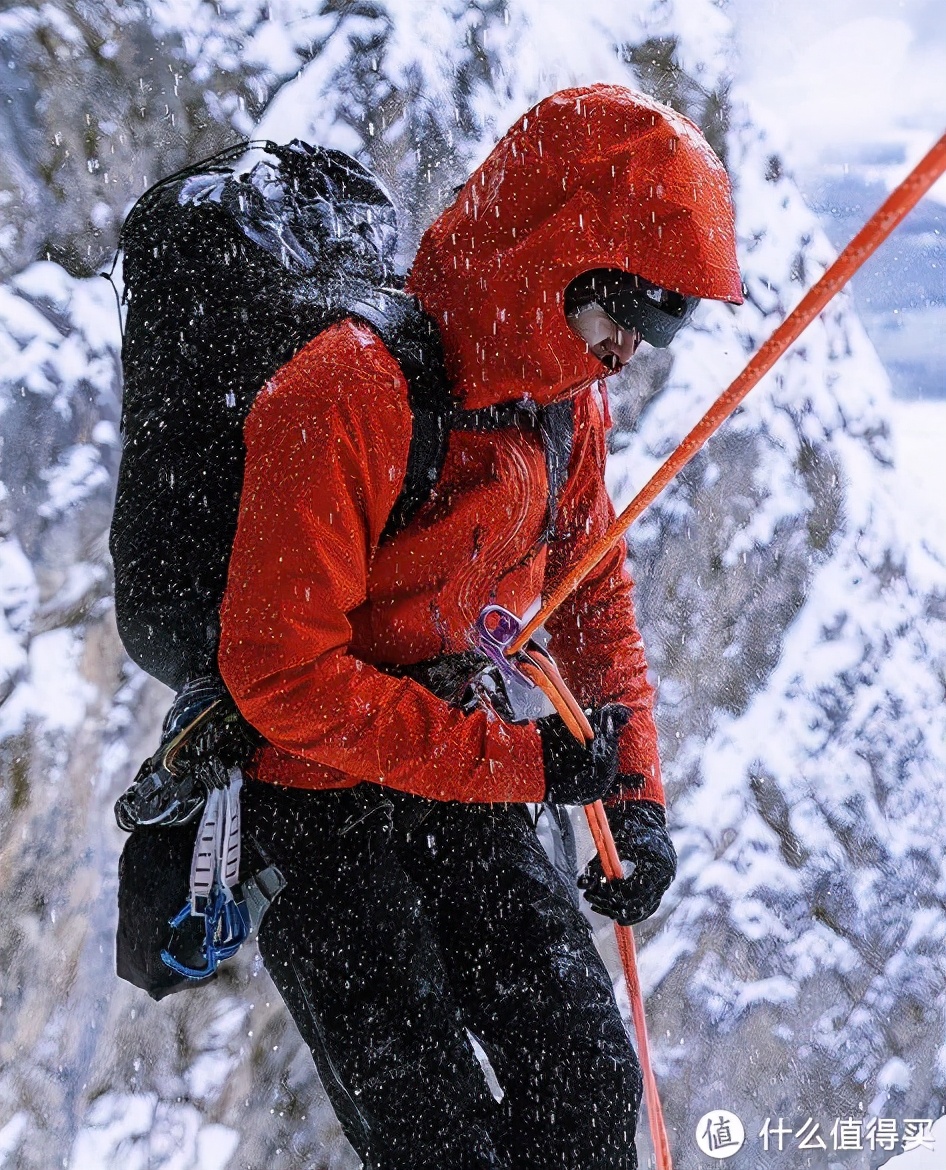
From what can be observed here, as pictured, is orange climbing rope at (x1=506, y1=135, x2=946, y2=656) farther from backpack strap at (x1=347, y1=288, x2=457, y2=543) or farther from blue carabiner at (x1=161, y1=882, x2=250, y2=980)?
blue carabiner at (x1=161, y1=882, x2=250, y2=980)

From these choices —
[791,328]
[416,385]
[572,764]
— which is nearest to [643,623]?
[572,764]

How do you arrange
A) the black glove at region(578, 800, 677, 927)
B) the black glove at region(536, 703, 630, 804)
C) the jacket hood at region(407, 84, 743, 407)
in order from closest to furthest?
the jacket hood at region(407, 84, 743, 407) < the black glove at region(536, 703, 630, 804) < the black glove at region(578, 800, 677, 927)

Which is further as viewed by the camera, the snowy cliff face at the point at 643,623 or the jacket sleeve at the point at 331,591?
the snowy cliff face at the point at 643,623

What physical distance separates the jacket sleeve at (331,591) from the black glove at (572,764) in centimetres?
1

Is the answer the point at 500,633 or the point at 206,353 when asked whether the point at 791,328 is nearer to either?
the point at 500,633

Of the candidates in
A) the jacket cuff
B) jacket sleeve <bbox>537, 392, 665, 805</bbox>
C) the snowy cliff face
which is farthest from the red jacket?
the snowy cliff face

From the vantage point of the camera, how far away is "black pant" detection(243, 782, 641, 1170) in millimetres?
1095

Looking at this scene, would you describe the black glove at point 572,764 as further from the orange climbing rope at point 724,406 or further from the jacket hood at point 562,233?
the jacket hood at point 562,233

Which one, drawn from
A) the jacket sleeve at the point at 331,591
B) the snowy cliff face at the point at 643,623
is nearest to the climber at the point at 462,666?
the jacket sleeve at the point at 331,591

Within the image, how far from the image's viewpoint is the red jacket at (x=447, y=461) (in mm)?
962

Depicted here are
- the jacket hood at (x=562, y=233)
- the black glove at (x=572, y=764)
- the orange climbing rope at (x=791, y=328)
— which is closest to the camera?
the orange climbing rope at (x=791, y=328)

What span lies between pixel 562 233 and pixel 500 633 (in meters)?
0.39

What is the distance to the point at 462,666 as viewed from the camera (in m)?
1.19

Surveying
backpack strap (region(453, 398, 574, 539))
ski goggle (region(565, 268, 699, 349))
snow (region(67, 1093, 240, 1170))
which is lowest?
snow (region(67, 1093, 240, 1170))
